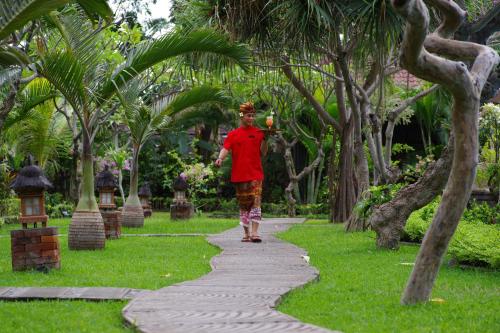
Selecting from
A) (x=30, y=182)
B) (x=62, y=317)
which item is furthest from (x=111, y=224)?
(x=62, y=317)

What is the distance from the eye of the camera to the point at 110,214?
1084 cm

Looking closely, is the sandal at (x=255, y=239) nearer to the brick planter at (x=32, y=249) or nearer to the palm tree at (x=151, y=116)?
the brick planter at (x=32, y=249)

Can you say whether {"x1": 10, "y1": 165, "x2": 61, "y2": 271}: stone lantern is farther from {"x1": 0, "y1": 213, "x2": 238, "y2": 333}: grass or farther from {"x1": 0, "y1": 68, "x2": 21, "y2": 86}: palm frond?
{"x1": 0, "y1": 68, "x2": 21, "y2": 86}: palm frond

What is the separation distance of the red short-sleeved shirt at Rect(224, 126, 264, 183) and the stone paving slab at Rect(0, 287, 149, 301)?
3.87 metres

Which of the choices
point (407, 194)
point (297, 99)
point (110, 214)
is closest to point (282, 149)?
point (297, 99)

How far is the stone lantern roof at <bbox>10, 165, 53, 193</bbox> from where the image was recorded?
23.4 feet

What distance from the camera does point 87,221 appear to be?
9008 mm

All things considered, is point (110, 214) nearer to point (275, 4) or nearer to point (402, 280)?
point (275, 4)

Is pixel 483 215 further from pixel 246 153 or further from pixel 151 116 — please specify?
pixel 151 116

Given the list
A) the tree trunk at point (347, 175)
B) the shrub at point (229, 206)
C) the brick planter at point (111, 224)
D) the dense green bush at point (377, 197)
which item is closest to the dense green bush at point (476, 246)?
the dense green bush at point (377, 197)

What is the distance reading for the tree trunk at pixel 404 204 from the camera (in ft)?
26.1

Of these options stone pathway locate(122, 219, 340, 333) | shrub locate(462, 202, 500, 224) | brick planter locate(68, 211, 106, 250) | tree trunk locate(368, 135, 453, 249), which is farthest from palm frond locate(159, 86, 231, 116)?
stone pathway locate(122, 219, 340, 333)

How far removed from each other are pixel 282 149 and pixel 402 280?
1496cm

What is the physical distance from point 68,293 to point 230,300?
4.15 feet
